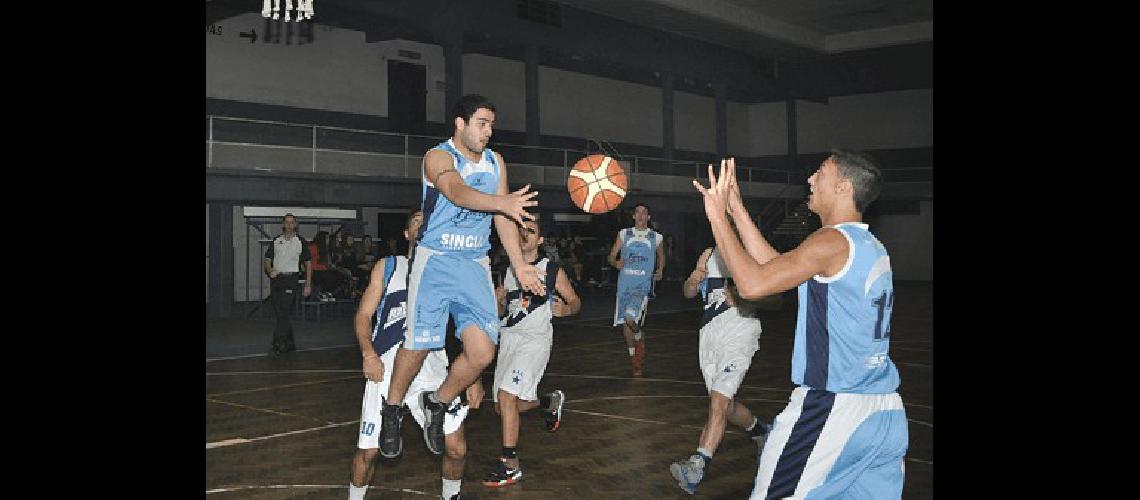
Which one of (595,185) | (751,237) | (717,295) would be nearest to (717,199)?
(751,237)

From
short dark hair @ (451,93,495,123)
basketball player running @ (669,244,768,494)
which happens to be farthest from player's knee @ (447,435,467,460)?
short dark hair @ (451,93,495,123)

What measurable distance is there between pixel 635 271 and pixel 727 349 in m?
4.81

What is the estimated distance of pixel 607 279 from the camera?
22.4 m

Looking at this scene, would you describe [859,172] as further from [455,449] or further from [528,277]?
[455,449]

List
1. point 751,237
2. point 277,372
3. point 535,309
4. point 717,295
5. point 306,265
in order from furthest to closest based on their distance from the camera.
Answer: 1. point 306,265
2. point 277,372
3. point 535,309
4. point 717,295
5. point 751,237

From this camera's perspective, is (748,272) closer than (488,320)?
Yes

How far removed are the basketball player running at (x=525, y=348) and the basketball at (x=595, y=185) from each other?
178 centimetres

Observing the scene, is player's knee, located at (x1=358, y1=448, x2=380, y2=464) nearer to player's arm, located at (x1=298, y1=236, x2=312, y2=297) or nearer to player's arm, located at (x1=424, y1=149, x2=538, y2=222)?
player's arm, located at (x1=424, y1=149, x2=538, y2=222)

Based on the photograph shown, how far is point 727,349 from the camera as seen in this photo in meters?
5.70

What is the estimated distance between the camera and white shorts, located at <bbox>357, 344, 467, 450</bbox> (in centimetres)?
444

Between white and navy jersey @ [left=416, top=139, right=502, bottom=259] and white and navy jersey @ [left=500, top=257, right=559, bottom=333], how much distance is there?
172cm

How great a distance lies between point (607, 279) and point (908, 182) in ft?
40.1
